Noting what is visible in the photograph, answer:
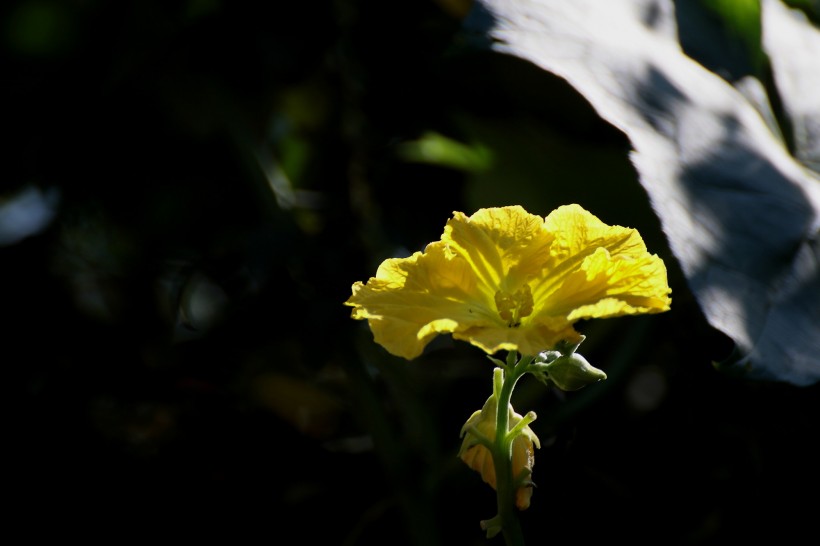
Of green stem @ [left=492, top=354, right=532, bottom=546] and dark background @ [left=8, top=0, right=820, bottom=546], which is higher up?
green stem @ [left=492, top=354, right=532, bottom=546]

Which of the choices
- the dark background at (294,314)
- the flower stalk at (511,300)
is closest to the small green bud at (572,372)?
the flower stalk at (511,300)

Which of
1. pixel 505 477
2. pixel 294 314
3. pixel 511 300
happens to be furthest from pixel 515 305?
pixel 294 314

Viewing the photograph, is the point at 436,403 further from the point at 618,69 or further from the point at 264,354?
the point at 618,69

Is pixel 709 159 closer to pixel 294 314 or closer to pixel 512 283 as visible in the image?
pixel 512 283

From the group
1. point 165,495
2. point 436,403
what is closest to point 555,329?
point 436,403

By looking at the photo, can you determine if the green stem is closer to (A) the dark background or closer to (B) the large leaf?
(B) the large leaf

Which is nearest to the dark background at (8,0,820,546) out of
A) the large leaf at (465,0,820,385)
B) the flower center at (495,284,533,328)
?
the large leaf at (465,0,820,385)

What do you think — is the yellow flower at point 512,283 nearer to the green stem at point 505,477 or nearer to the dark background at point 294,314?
the green stem at point 505,477
